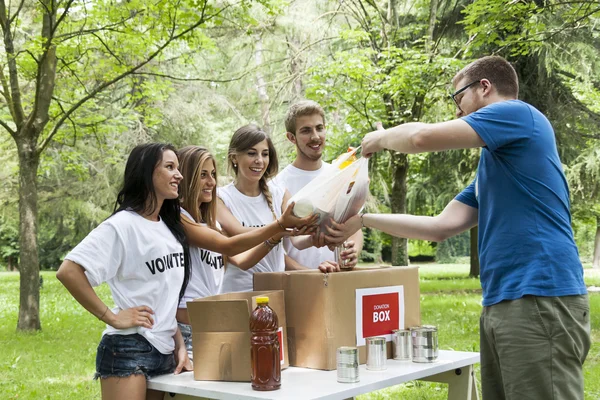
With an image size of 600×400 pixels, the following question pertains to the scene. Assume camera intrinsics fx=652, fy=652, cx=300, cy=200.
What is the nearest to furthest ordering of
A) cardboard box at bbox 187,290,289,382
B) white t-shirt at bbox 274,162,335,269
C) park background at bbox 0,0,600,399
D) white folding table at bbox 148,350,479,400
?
1. white folding table at bbox 148,350,479,400
2. cardboard box at bbox 187,290,289,382
3. white t-shirt at bbox 274,162,335,269
4. park background at bbox 0,0,600,399

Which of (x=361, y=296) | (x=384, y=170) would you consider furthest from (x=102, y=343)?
(x=384, y=170)

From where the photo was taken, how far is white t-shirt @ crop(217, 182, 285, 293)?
3.14 m

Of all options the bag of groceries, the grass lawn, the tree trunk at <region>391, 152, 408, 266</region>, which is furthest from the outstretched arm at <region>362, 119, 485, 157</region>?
the tree trunk at <region>391, 152, 408, 266</region>

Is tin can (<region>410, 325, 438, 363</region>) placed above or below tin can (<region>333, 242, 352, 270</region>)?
below

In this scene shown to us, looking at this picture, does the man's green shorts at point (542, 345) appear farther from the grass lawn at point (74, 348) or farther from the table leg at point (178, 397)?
the grass lawn at point (74, 348)

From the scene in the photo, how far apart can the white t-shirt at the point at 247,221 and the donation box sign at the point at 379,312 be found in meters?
0.69

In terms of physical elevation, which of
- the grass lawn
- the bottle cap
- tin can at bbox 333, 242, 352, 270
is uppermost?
tin can at bbox 333, 242, 352, 270

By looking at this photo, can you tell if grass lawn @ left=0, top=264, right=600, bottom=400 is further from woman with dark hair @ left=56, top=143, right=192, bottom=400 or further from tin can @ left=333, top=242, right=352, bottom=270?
woman with dark hair @ left=56, top=143, right=192, bottom=400

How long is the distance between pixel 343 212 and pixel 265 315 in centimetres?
67

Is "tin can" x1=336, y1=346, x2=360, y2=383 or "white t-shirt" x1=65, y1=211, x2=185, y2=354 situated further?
"white t-shirt" x1=65, y1=211, x2=185, y2=354

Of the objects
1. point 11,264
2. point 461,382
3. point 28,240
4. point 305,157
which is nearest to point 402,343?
point 461,382

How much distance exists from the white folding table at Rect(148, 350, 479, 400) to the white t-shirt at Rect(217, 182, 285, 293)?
25.9 inches

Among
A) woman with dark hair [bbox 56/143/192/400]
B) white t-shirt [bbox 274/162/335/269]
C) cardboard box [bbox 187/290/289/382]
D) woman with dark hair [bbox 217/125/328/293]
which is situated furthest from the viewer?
white t-shirt [bbox 274/162/335/269]

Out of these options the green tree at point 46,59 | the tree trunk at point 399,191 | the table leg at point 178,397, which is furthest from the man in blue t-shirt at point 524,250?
the tree trunk at point 399,191
